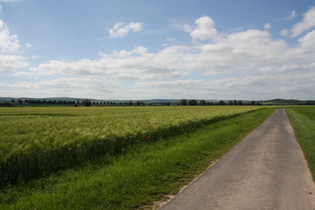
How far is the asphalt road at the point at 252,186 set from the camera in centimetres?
514

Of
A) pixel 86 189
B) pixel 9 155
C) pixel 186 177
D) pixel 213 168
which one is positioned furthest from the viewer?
pixel 213 168

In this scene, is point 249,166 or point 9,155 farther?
point 249,166

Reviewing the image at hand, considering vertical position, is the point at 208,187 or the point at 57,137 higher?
the point at 57,137

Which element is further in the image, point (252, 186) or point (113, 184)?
point (252, 186)

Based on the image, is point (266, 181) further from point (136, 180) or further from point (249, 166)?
point (136, 180)

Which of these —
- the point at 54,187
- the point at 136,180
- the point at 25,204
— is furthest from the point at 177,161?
the point at 25,204

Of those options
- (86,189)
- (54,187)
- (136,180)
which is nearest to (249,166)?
(136,180)

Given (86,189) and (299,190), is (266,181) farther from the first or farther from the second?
(86,189)

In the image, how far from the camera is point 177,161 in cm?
856

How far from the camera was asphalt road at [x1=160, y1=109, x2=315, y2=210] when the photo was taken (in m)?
5.14

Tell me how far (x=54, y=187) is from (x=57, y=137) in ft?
9.36

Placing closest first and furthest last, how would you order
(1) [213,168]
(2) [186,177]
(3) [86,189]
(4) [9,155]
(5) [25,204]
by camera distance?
(5) [25,204] < (3) [86,189] < (4) [9,155] < (2) [186,177] < (1) [213,168]

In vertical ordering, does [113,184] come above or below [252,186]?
above

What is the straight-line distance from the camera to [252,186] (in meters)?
6.25
